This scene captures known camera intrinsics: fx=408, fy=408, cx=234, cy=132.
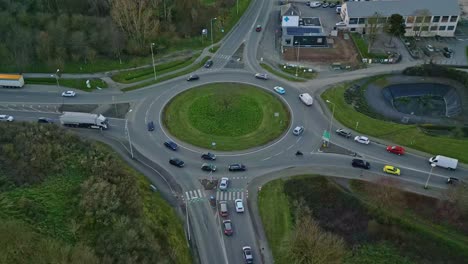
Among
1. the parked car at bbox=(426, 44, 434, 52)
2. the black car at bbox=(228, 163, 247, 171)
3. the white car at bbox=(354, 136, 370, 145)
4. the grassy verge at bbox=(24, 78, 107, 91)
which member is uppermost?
the parked car at bbox=(426, 44, 434, 52)

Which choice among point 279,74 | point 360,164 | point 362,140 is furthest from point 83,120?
point 362,140

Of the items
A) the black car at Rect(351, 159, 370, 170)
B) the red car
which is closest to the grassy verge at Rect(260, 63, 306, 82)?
the red car

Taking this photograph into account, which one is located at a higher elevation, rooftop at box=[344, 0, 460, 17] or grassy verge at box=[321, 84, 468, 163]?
rooftop at box=[344, 0, 460, 17]

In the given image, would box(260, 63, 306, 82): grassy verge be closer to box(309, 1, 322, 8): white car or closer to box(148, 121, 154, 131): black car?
box(148, 121, 154, 131): black car

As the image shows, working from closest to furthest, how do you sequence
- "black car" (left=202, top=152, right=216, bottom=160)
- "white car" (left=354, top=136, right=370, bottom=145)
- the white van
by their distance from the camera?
"black car" (left=202, top=152, right=216, bottom=160)
"white car" (left=354, top=136, right=370, bottom=145)
the white van

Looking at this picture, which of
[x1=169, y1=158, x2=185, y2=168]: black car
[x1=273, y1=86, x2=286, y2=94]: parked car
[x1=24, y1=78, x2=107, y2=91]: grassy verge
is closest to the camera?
[x1=169, y1=158, x2=185, y2=168]: black car

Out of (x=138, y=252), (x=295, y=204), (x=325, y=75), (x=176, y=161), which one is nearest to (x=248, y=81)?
(x=325, y=75)
